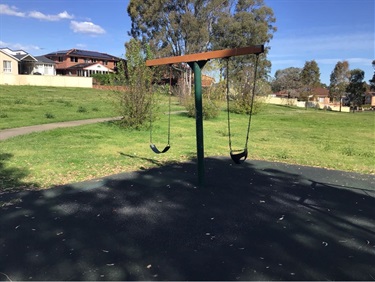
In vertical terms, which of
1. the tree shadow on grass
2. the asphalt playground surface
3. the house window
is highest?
the house window

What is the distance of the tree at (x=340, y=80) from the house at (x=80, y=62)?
1633 inches

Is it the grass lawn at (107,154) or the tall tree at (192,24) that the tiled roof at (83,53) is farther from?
the grass lawn at (107,154)

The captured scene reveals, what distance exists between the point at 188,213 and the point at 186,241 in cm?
78

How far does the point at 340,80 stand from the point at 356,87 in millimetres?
3482

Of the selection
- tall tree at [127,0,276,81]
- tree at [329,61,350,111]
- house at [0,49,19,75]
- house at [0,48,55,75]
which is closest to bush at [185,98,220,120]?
tall tree at [127,0,276,81]

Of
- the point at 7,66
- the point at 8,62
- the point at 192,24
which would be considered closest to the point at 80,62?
the point at 8,62

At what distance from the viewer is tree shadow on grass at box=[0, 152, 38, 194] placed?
512cm

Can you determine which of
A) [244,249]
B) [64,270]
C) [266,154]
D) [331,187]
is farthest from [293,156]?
[64,270]

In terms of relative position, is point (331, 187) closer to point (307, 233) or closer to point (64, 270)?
point (307, 233)

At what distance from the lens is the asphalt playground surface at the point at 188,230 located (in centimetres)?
289

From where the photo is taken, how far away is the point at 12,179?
18.2ft

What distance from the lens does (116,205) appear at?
4414mm

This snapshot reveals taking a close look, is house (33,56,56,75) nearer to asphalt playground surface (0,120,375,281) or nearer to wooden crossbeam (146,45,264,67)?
wooden crossbeam (146,45,264,67)

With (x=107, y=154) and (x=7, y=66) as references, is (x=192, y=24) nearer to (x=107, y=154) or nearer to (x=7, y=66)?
(x=7, y=66)
